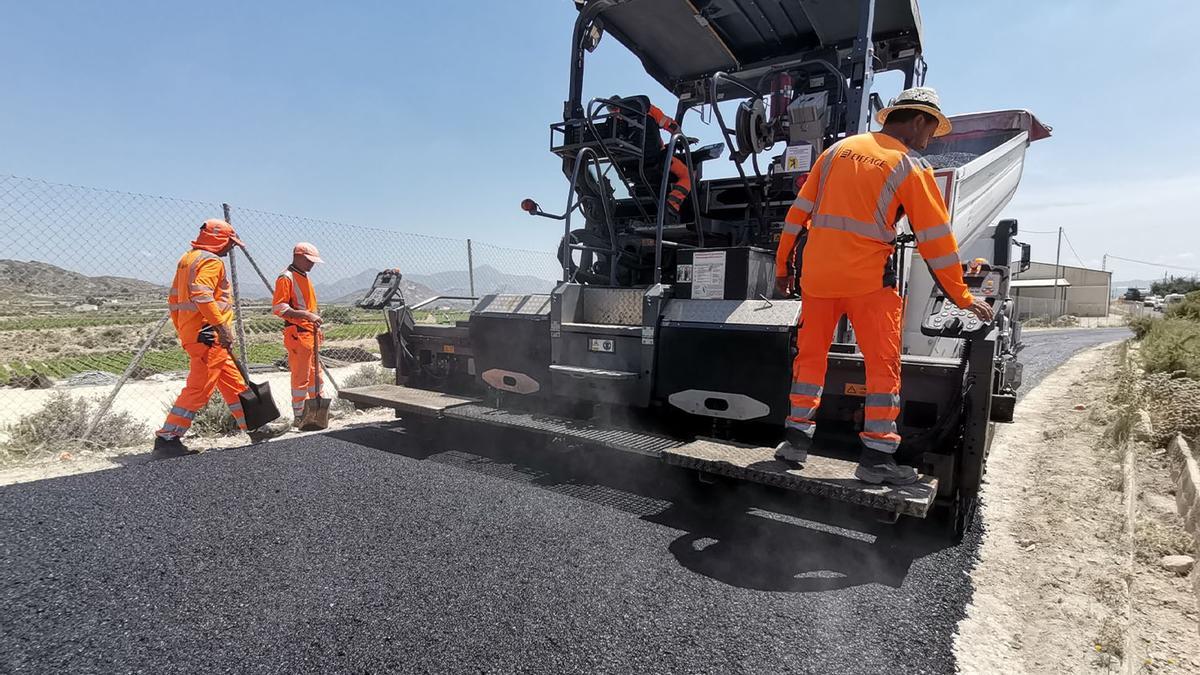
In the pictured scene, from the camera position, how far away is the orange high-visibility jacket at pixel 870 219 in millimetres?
2533

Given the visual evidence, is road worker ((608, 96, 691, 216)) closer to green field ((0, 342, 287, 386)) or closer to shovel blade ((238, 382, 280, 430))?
shovel blade ((238, 382, 280, 430))

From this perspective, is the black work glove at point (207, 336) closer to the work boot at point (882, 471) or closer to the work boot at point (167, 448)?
the work boot at point (167, 448)

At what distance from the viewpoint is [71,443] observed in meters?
4.73

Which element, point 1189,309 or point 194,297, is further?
point 1189,309

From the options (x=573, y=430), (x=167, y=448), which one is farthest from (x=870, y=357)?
(x=167, y=448)

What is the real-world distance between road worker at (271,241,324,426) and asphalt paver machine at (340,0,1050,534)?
1.88 feet

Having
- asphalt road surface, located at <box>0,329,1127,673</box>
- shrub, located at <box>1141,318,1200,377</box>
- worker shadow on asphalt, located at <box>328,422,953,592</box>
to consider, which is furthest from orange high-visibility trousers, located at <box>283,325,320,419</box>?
shrub, located at <box>1141,318,1200,377</box>

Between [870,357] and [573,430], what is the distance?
1.69 m

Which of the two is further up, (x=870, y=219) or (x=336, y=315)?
(x=870, y=219)

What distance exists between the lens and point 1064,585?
2.61 metres

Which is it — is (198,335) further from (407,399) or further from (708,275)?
(708,275)

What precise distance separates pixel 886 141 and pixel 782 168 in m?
1.80

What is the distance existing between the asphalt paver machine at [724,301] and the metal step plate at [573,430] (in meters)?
0.02

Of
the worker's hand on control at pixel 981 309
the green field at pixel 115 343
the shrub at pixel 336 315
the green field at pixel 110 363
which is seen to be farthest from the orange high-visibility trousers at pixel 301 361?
the shrub at pixel 336 315
